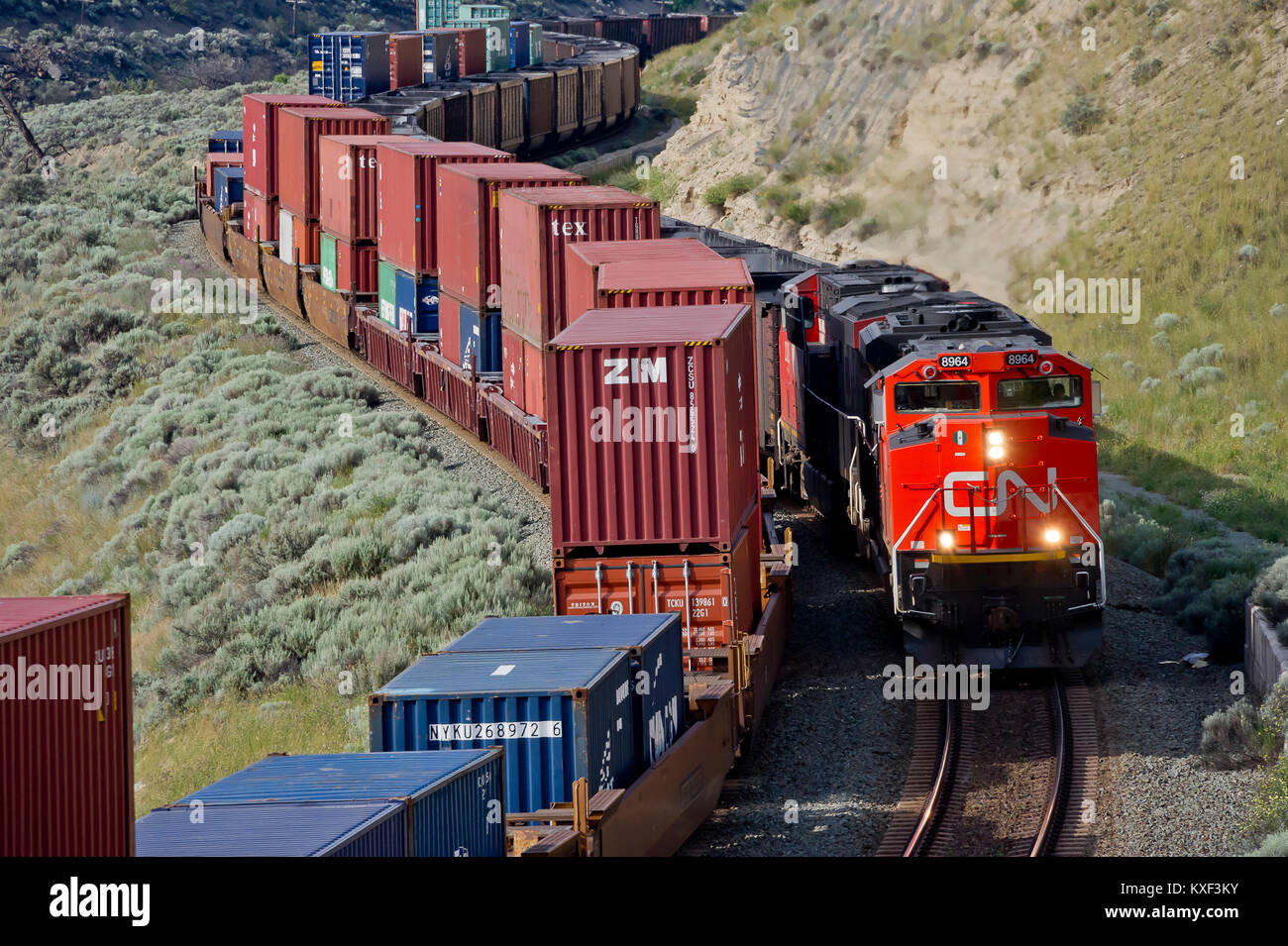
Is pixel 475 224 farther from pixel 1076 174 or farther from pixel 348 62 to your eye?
pixel 348 62

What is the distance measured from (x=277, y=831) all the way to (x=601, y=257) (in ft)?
46.7

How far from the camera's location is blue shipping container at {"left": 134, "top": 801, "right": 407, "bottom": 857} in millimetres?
9430

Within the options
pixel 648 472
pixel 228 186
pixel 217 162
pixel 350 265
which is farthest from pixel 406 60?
pixel 648 472

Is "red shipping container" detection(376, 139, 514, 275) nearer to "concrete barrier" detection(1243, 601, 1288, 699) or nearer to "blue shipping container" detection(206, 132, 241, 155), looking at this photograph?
"concrete barrier" detection(1243, 601, 1288, 699)

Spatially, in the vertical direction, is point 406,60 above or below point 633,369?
above

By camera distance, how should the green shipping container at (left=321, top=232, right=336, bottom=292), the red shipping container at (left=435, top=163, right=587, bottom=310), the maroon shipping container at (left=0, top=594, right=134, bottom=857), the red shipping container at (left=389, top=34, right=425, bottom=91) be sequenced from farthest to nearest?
the red shipping container at (left=389, top=34, right=425, bottom=91), the green shipping container at (left=321, top=232, right=336, bottom=292), the red shipping container at (left=435, top=163, right=587, bottom=310), the maroon shipping container at (left=0, top=594, right=134, bottom=857)

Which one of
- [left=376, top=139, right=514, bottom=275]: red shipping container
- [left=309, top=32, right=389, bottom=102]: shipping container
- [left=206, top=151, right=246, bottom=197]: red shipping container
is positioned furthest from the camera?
[left=309, top=32, right=389, bottom=102]: shipping container

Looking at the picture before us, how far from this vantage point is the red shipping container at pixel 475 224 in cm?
2766

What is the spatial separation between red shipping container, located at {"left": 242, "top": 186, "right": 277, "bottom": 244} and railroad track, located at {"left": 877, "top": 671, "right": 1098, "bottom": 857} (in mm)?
28241

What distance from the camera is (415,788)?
1061cm

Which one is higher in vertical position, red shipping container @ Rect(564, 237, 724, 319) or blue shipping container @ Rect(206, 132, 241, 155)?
blue shipping container @ Rect(206, 132, 241, 155)

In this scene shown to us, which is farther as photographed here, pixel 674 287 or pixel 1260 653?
pixel 674 287

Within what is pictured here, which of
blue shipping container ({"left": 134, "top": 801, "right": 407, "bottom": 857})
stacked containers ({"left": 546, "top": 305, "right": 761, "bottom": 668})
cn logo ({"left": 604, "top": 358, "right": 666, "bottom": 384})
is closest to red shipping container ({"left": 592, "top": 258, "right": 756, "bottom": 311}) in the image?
stacked containers ({"left": 546, "top": 305, "right": 761, "bottom": 668})
